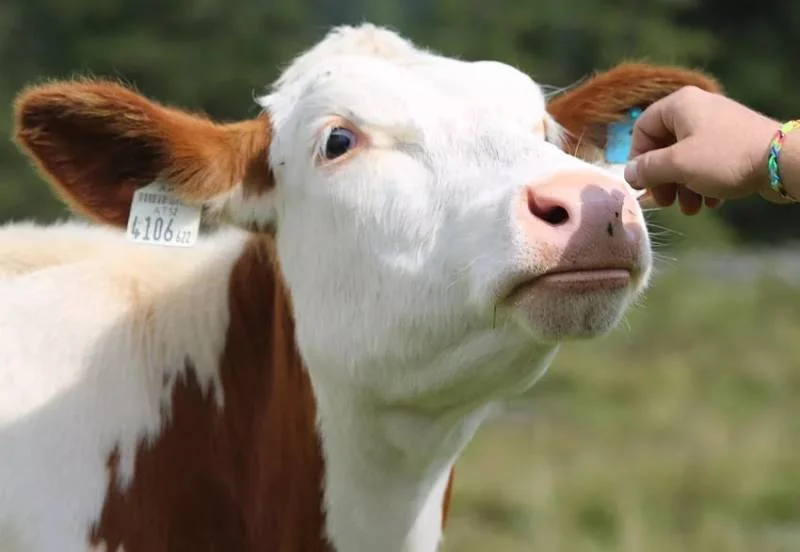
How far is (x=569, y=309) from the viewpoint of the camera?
8.66 feet

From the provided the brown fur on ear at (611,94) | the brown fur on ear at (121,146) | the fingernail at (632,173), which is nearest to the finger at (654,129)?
the fingernail at (632,173)

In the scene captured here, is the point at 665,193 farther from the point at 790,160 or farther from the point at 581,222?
the point at 581,222

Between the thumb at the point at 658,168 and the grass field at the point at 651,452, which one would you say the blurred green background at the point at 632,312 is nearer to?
the grass field at the point at 651,452

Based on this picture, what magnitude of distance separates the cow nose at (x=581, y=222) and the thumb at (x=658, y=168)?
0.16 metres

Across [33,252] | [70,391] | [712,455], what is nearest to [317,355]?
[70,391]

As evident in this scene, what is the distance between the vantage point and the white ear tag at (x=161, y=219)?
3.30 metres

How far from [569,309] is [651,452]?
16.3 ft

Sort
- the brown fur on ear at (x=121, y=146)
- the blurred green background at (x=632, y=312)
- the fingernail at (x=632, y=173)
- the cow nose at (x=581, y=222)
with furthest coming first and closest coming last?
the blurred green background at (x=632, y=312) → the brown fur on ear at (x=121, y=146) → the fingernail at (x=632, y=173) → the cow nose at (x=581, y=222)

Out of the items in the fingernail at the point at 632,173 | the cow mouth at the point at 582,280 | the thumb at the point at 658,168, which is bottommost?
the cow mouth at the point at 582,280

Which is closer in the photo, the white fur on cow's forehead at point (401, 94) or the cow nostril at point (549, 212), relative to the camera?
the cow nostril at point (549, 212)

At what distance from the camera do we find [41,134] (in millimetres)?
3248

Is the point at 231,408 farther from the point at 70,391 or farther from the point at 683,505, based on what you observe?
the point at 683,505

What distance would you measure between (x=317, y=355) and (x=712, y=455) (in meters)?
4.43

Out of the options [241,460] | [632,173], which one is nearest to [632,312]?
[241,460]
